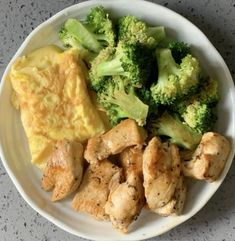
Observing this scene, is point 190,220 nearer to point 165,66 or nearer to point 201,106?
point 201,106

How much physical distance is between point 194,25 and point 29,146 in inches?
28.6

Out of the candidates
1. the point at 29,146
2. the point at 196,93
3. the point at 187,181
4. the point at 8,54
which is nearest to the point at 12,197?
the point at 29,146

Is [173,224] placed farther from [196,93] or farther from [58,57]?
[58,57]

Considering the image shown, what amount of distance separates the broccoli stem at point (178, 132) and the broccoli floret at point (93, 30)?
0.32m

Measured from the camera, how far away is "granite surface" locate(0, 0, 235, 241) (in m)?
2.09

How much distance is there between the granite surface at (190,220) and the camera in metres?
2.09

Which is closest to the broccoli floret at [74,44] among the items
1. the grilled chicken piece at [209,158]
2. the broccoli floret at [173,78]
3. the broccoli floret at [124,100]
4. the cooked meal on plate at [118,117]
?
the cooked meal on plate at [118,117]

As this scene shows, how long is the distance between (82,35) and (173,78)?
0.35m

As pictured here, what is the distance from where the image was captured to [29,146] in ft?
7.11

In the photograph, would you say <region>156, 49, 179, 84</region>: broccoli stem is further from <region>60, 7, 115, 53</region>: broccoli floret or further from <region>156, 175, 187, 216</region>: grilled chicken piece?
<region>156, 175, 187, 216</region>: grilled chicken piece

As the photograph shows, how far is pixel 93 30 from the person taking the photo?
202 cm

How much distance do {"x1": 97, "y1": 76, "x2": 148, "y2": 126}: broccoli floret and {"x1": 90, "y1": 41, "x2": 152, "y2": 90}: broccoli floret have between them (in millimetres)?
32

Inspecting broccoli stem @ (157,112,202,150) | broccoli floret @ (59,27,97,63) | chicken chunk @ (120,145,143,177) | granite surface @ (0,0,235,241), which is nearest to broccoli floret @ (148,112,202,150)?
broccoli stem @ (157,112,202,150)

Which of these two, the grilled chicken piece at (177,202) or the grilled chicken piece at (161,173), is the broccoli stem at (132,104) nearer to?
the grilled chicken piece at (161,173)
